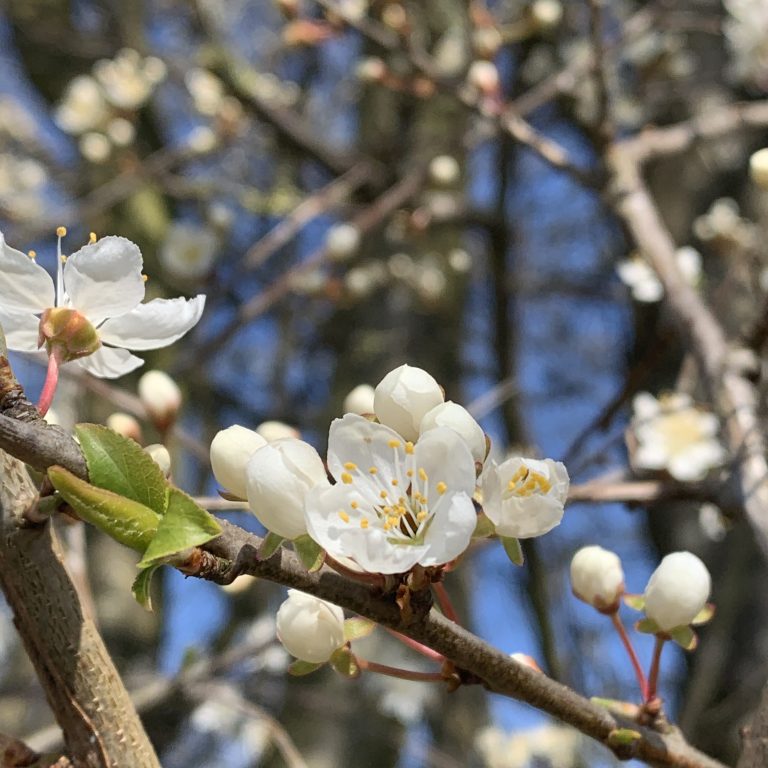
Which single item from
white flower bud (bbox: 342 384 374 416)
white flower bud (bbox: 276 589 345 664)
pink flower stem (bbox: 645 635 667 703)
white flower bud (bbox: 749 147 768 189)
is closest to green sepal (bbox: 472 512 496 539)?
white flower bud (bbox: 276 589 345 664)

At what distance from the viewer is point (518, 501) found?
51 centimetres

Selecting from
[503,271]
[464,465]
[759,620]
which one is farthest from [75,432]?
[759,620]

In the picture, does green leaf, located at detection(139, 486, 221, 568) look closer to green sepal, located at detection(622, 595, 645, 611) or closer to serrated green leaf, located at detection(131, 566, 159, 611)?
serrated green leaf, located at detection(131, 566, 159, 611)

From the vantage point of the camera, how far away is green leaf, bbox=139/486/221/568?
0.42 meters

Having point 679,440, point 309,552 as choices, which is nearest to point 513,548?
point 309,552

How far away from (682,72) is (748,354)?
5.64 feet

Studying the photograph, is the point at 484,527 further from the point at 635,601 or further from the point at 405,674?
the point at 635,601

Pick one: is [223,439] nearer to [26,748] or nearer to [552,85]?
[26,748]

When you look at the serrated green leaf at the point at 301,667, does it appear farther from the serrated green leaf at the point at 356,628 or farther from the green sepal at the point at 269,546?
the green sepal at the point at 269,546

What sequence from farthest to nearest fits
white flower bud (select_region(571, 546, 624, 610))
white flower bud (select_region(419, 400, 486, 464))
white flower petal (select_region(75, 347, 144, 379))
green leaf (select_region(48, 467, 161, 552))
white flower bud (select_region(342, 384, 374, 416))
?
1. white flower bud (select_region(342, 384, 374, 416))
2. white flower bud (select_region(571, 546, 624, 610))
3. white flower petal (select_region(75, 347, 144, 379))
4. white flower bud (select_region(419, 400, 486, 464))
5. green leaf (select_region(48, 467, 161, 552))

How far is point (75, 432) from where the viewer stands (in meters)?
0.44

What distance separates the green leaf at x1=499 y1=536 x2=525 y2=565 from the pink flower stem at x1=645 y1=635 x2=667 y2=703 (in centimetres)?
19

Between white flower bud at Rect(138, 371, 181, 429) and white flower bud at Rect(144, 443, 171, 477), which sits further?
white flower bud at Rect(138, 371, 181, 429)

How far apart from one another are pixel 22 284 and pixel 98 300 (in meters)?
0.05
